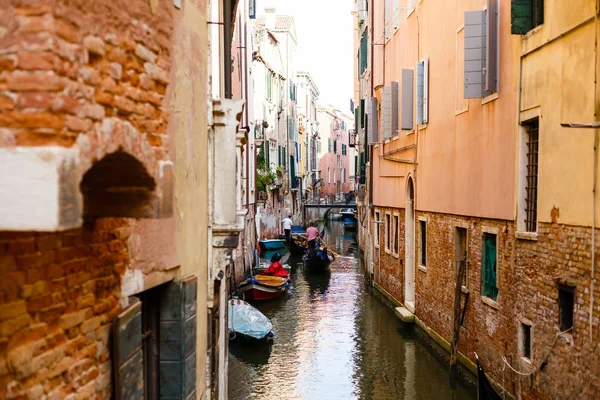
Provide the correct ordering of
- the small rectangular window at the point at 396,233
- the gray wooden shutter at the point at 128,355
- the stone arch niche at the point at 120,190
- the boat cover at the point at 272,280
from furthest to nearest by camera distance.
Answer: the boat cover at the point at 272,280 → the small rectangular window at the point at 396,233 → the gray wooden shutter at the point at 128,355 → the stone arch niche at the point at 120,190

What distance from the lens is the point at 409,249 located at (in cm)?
1673

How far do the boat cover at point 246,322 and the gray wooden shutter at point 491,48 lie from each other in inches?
279

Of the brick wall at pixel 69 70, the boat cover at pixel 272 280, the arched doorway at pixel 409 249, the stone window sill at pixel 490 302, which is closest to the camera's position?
the brick wall at pixel 69 70

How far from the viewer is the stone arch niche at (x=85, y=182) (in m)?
2.28

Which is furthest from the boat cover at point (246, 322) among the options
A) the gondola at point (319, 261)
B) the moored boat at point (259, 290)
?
the gondola at point (319, 261)

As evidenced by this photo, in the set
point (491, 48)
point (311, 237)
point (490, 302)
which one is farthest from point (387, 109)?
point (311, 237)

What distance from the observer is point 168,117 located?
422 cm

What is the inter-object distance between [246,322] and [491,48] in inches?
303

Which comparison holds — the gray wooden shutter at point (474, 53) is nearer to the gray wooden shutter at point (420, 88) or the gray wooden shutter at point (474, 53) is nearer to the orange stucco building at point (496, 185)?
the orange stucco building at point (496, 185)

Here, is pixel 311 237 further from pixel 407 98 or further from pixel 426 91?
pixel 426 91

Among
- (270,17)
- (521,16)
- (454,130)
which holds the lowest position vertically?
(454,130)

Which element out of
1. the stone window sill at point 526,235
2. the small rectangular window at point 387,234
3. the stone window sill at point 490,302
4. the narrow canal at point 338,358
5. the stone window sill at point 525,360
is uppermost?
the stone window sill at point 526,235

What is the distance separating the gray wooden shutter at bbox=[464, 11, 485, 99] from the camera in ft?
34.1

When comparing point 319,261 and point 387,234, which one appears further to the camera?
point 319,261
